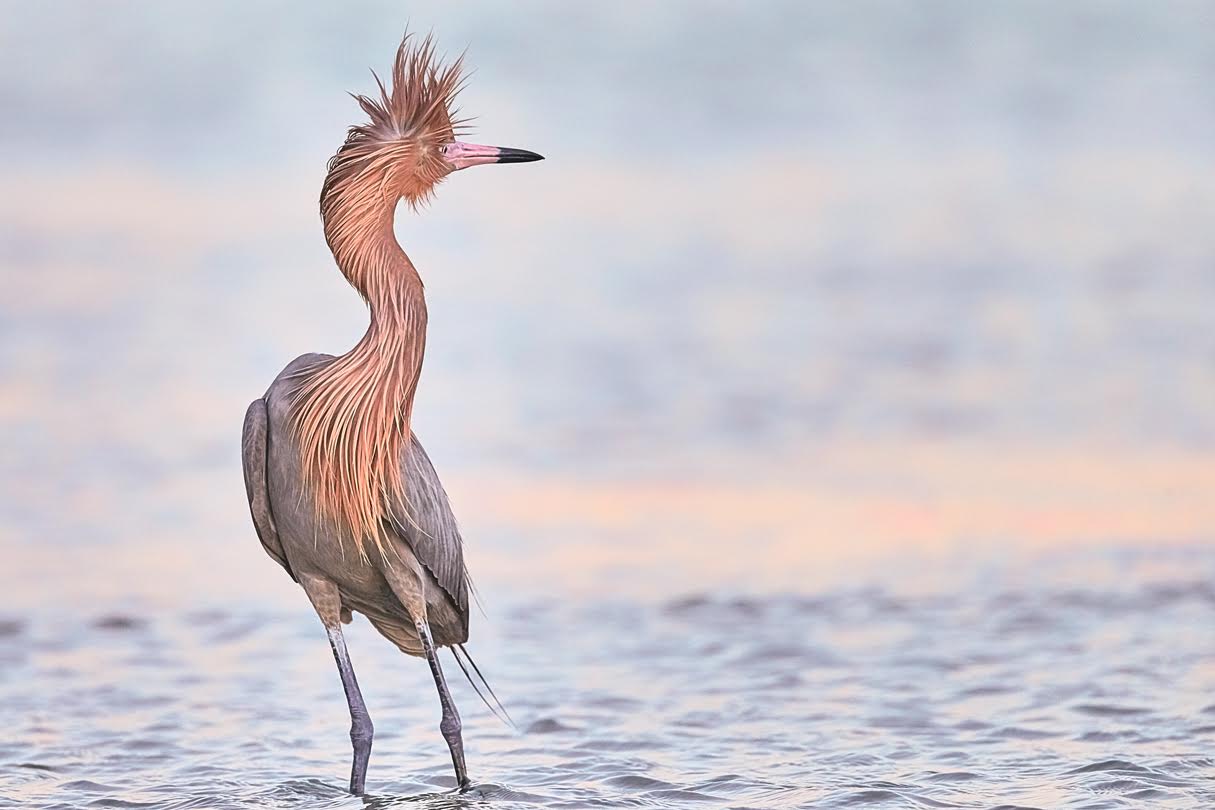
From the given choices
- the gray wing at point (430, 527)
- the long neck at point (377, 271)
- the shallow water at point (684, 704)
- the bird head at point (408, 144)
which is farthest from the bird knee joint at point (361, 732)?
the bird head at point (408, 144)

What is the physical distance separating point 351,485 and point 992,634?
4767mm

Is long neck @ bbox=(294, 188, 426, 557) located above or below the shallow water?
above

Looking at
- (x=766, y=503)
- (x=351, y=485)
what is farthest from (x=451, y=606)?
(x=766, y=503)

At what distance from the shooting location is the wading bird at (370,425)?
7055 mm

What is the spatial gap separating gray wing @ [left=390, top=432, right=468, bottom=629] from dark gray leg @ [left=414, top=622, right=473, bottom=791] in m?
0.21

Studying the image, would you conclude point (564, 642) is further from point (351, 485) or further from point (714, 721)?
point (351, 485)

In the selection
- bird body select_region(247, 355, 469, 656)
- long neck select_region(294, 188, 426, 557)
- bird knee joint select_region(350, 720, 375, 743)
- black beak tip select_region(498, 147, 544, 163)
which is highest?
black beak tip select_region(498, 147, 544, 163)

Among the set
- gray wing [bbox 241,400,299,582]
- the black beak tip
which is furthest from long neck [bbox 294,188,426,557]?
the black beak tip

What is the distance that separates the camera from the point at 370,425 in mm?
7141

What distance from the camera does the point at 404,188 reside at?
725 cm

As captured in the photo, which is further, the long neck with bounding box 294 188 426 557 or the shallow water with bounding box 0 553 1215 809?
the shallow water with bounding box 0 553 1215 809

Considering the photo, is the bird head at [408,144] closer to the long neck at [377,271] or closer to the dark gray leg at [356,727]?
the long neck at [377,271]

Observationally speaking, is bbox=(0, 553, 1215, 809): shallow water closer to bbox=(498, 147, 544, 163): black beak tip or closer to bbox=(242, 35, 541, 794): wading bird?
bbox=(242, 35, 541, 794): wading bird

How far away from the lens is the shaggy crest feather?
7.04m
